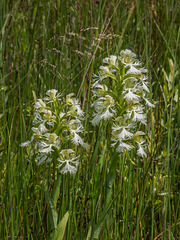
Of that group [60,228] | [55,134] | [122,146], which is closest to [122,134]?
[122,146]

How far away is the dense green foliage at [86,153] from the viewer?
1.72m

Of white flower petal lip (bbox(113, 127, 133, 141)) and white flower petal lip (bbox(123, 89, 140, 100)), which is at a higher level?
white flower petal lip (bbox(123, 89, 140, 100))

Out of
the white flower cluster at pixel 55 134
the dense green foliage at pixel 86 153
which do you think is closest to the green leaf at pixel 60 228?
the dense green foliage at pixel 86 153

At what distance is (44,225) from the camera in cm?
182

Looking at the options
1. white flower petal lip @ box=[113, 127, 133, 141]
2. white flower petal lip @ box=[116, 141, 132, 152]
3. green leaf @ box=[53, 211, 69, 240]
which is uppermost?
white flower petal lip @ box=[113, 127, 133, 141]

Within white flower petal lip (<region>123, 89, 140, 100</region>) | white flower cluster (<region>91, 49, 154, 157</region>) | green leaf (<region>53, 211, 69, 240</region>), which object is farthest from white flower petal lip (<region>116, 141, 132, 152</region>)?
green leaf (<region>53, 211, 69, 240</region>)

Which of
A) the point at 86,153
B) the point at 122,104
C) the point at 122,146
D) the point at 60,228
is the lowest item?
the point at 86,153

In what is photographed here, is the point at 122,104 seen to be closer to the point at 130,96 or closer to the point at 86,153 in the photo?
the point at 130,96

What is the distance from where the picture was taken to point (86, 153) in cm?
235

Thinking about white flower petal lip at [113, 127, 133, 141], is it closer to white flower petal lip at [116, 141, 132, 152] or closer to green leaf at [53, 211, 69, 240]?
white flower petal lip at [116, 141, 132, 152]

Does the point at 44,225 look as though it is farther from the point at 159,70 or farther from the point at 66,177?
the point at 159,70

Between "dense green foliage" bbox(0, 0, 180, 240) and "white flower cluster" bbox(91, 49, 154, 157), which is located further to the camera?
"dense green foliage" bbox(0, 0, 180, 240)

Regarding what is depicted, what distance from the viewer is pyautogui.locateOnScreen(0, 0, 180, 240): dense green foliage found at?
1.72 metres

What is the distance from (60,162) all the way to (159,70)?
1500mm
